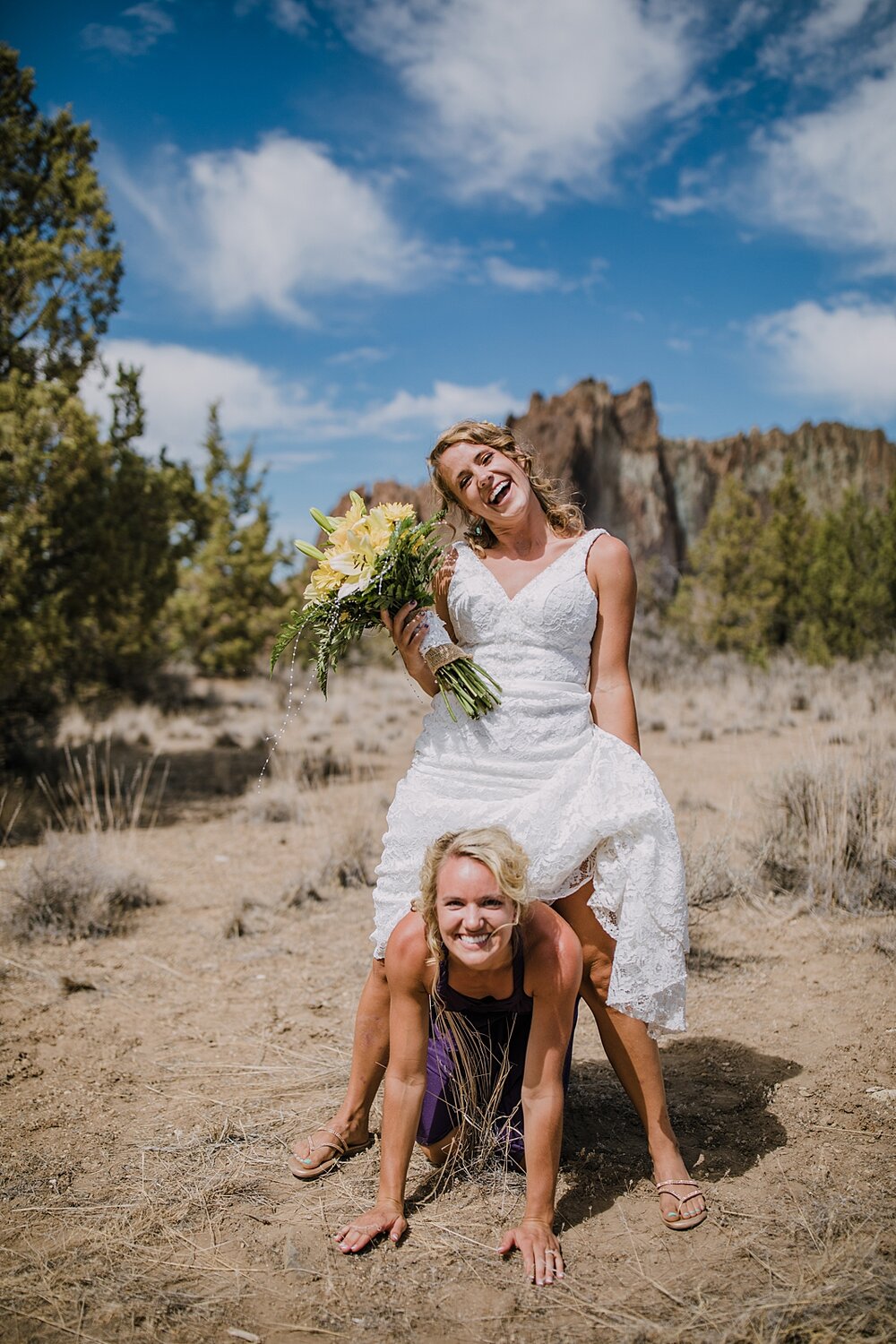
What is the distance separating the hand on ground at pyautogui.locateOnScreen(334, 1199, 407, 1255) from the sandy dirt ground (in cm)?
4

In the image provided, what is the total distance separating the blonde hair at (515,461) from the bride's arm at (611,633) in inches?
7.8

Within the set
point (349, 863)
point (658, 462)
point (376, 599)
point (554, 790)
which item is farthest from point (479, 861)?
point (658, 462)

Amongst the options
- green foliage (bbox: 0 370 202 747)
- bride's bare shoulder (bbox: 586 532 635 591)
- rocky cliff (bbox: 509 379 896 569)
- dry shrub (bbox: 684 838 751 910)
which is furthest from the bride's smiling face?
rocky cliff (bbox: 509 379 896 569)

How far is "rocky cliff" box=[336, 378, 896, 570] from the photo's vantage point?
46812 millimetres

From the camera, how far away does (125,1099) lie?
3412 millimetres

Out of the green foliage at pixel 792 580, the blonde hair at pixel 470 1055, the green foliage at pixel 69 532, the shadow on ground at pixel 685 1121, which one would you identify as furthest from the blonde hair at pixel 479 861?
the green foliage at pixel 792 580

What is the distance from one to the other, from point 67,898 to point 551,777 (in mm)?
3727

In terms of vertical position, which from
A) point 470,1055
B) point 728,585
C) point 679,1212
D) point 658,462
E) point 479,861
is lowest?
point 679,1212

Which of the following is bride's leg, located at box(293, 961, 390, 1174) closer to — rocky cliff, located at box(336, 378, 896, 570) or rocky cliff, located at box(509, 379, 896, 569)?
rocky cliff, located at box(336, 378, 896, 570)

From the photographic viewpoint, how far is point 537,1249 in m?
2.29

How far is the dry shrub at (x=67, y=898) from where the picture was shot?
17.1 feet

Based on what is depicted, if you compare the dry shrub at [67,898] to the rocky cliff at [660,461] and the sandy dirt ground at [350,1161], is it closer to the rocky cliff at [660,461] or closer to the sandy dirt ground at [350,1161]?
the sandy dirt ground at [350,1161]

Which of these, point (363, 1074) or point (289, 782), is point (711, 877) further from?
point (289, 782)

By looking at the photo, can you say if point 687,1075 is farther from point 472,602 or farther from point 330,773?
point 330,773
